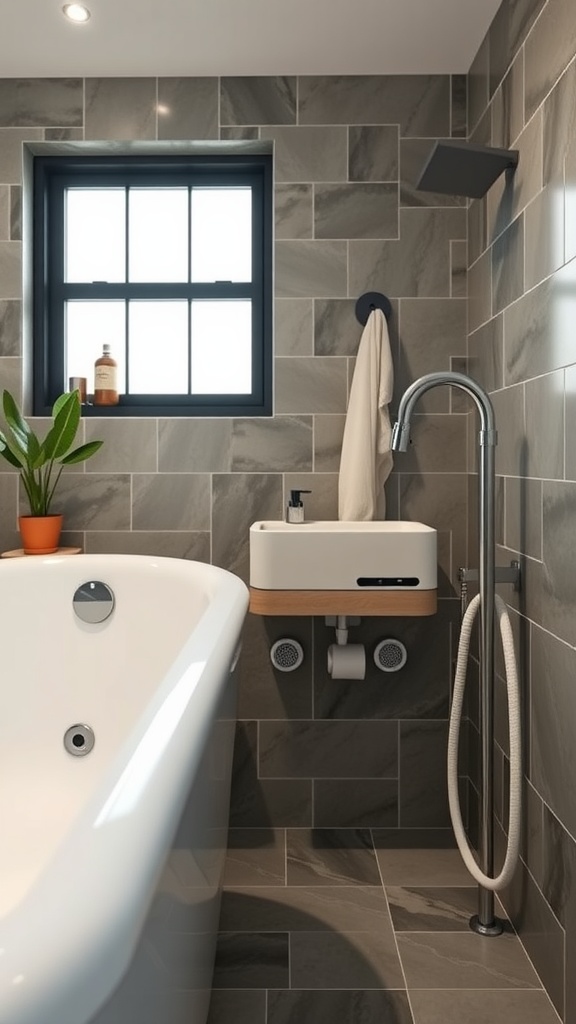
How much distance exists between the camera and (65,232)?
108 inches

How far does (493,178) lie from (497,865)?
1834 mm

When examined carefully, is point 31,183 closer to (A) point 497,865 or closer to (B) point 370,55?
(B) point 370,55

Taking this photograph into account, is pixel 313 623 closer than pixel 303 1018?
No

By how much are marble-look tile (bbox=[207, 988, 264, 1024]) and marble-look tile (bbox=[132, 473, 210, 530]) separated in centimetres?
130

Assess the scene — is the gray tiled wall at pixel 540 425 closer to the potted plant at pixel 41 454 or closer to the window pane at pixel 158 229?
the window pane at pixel 158 229

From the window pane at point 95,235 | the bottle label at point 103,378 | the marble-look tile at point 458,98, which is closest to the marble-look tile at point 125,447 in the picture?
the bottle label at point 103,378

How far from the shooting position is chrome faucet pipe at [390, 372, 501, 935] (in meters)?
1.87

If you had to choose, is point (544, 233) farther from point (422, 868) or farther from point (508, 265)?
point (422, 868)

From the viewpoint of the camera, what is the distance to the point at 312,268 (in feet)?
8.24

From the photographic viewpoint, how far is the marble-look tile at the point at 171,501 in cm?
253

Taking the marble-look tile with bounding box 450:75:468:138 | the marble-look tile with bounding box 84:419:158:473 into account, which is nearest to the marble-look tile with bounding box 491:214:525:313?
the marble-look tile with bounding box 450:75:468:138

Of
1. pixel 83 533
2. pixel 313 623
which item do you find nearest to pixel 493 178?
pixel 313 623

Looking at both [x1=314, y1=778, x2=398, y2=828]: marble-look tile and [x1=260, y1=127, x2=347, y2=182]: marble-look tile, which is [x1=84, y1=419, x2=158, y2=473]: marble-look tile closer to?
[x1=260, y1=127, x2=347, y2=182]: marble-look tile

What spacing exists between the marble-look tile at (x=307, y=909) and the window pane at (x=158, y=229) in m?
2.03
